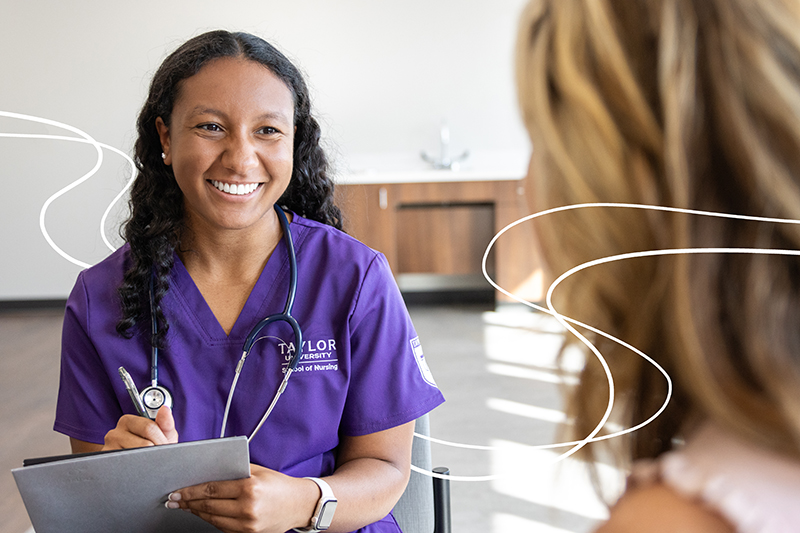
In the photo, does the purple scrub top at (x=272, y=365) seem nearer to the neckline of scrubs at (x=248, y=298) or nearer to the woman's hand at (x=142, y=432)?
the neckline of scrubs at (x=248, y=298)

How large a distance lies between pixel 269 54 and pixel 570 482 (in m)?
1.72

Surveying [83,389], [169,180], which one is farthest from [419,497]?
[169,180]

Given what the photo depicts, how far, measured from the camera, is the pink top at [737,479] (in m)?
0.41

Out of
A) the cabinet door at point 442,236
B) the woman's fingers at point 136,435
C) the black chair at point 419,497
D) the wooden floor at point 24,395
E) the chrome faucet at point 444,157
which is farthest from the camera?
the chrome faucet at point 444,157

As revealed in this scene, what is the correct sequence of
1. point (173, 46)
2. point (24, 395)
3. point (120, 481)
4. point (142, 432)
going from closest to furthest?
point (120, 481) < point (142, 432) < point (24, 395) < point (173, 46)

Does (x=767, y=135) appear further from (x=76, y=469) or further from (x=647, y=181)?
(x=76, y=469)

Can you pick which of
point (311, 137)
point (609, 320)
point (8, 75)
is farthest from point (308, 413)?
point (8, 75)

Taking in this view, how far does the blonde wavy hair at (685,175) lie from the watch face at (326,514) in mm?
683

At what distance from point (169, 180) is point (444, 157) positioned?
11.8ft

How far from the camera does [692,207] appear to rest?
449mm

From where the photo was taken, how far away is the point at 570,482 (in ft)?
7.53

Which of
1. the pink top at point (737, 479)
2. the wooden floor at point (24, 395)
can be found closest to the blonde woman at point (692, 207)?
the pink top at point (737, 479)

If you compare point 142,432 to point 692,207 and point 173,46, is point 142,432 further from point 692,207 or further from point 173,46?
point 173,46

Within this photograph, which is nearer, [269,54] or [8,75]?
[269,54]
